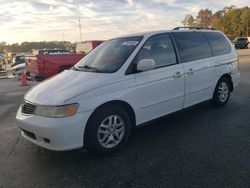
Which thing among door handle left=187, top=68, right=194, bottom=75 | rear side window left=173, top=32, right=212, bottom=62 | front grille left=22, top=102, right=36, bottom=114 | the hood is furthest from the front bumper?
rear side window left=173, top=32, right=212, bottom=62

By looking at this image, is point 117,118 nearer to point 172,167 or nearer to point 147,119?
point 147,119

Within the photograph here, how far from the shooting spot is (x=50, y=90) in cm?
405

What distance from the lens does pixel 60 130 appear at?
3.59 meters

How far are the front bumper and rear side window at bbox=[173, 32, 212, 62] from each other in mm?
2357

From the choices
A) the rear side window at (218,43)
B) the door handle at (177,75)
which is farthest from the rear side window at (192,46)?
the door handle at (177,75)

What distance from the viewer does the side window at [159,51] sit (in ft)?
15.1

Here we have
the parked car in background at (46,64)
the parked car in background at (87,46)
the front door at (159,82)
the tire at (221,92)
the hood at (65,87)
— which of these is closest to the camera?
the hood at (65,87)

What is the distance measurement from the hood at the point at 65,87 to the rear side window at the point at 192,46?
1.75m

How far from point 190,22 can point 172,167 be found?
10920cm

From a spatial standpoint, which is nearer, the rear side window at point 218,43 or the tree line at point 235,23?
the rear side window at point 218,43

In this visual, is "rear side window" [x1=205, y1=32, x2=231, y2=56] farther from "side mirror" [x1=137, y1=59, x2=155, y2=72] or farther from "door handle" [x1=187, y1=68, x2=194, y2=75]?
"side mirror" [x1=137, y1=59, x2=155, y2=72]

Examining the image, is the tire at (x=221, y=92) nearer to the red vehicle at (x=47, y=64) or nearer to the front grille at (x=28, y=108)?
the front grille at (x=28, y=108)

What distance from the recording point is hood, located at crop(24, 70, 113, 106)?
12.4 ft

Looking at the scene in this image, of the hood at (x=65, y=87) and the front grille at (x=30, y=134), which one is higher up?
the hood at (x=65, y=87)
